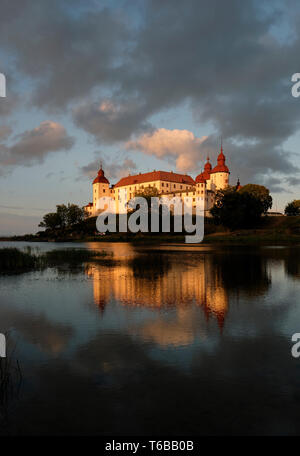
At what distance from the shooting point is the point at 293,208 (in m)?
131

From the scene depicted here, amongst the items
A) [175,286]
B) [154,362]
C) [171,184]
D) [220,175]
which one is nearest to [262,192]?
[220,175]

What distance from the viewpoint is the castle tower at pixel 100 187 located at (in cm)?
19125

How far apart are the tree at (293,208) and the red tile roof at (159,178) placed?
60.7 meters

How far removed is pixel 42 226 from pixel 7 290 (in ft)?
480

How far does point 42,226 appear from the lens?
15962cm

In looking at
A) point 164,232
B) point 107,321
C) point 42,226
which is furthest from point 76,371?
point 42,226

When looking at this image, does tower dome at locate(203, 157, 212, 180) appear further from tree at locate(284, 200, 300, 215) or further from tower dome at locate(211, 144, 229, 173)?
tree at locate(284, 200, 300, 215)
